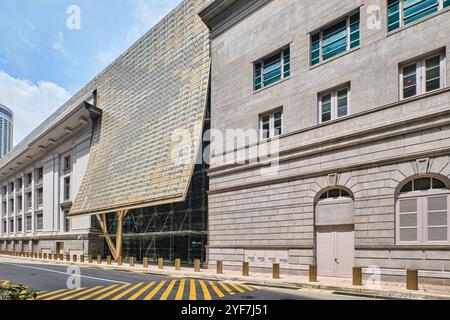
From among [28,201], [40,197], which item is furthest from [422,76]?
[28,201]

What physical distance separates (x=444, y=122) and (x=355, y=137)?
13.7 feet

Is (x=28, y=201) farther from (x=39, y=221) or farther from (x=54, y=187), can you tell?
(x=54, y=187)

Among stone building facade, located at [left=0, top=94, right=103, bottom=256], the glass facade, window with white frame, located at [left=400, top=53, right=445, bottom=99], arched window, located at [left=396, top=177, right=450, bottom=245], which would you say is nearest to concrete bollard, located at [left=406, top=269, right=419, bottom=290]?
arched window, located at [left=396, top=177, right=450, bottom=245]

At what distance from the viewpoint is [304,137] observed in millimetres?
23234

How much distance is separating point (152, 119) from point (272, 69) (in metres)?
14.3

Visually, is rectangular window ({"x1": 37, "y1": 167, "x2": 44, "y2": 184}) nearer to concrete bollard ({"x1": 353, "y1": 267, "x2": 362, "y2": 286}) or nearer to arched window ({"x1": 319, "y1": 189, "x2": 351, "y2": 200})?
arched window ({"x1": 319, "y1": 189, "x2": 351, "y2": 200})

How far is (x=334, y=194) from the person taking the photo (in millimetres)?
21781

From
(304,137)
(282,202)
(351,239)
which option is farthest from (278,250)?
(304,137)

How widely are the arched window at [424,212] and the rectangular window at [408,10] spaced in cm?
706

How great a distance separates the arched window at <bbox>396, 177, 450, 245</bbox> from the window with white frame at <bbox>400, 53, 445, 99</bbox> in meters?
3.81

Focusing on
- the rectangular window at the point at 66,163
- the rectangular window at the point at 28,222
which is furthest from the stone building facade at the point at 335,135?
the rectangular window at the point at 28,222

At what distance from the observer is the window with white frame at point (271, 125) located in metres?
25.4

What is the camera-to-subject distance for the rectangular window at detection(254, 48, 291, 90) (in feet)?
83.4
